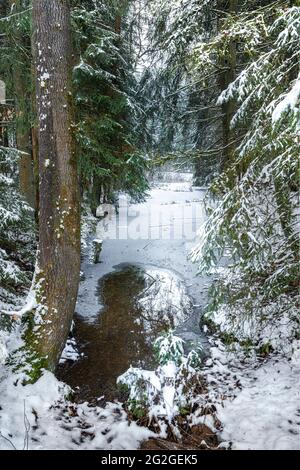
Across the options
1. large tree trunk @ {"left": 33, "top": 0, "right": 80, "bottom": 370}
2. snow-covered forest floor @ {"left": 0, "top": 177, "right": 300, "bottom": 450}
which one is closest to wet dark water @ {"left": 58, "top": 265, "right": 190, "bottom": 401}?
snow-covered forest floor @ {"left": 0, "top": 177, "right": 300, "bottom": 450}

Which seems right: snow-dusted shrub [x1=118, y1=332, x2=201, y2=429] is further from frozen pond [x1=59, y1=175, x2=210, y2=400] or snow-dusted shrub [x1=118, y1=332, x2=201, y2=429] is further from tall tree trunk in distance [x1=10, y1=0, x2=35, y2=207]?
tall tree trunk in distance [x1=10, y1=0, x2=35, y2=207]

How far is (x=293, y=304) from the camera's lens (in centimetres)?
425

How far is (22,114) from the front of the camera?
8.20m

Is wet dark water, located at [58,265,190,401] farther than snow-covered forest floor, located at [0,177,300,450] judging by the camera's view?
Yes

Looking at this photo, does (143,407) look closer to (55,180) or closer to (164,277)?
(55,180)

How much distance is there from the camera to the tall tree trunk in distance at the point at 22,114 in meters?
7.62

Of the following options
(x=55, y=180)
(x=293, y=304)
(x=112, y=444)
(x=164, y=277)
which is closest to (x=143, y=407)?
(x=112, y=444)

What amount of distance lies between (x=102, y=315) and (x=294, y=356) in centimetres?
416

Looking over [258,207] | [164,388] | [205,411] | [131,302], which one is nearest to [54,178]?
[258,207]

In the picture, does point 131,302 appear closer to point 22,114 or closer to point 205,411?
point 205,411

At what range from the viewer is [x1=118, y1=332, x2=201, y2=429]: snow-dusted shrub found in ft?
12.4

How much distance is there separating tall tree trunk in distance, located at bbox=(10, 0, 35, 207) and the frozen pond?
3111 mm

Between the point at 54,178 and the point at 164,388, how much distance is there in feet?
10.2

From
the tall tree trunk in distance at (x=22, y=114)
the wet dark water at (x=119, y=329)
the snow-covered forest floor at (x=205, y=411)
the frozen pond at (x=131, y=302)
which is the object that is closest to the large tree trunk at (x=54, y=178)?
the snow-covered forest floor at (x=205, y=411)
